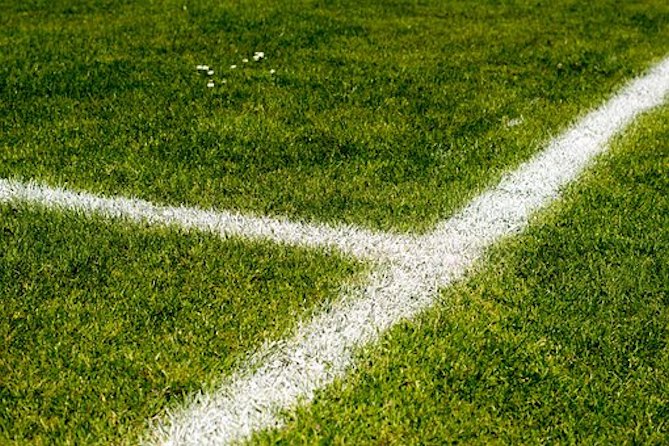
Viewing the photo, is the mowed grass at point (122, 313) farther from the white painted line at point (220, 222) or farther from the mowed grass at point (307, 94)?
the mowed grass at point (307, 94)

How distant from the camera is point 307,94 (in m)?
4.50

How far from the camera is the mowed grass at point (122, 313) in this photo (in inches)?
82.0

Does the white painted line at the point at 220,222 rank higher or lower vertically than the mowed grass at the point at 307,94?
lower

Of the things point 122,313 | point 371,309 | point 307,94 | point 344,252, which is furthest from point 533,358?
point 307,94

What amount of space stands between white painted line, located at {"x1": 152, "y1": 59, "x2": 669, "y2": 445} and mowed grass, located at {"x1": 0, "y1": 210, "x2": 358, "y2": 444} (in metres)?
0.08

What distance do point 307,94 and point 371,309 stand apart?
2216 millimetres

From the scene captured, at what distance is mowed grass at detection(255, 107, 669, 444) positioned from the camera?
204 centimetres

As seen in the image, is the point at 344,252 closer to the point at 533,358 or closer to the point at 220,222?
the point at 220,222

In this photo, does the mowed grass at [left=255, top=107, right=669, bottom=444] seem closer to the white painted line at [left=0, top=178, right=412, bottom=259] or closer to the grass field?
the grass field

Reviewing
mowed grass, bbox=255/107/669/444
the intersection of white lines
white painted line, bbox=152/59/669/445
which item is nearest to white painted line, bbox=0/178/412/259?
the intersection of white lines

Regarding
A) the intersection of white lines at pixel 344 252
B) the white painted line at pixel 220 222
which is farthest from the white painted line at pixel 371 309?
the white painted line at pixel 220 222

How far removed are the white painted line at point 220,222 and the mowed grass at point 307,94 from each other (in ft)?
0.26

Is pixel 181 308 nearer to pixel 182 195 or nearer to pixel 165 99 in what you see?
pixel 182 195

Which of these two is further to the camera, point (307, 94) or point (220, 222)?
point (307, 94)
